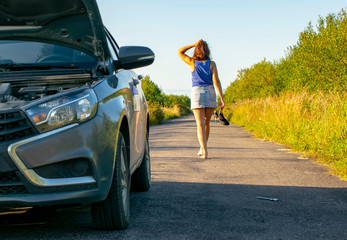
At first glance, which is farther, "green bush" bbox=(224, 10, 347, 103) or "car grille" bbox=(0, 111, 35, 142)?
"green bush" bbox=(224, 10, 347, 103)

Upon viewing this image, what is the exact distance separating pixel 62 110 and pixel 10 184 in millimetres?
532

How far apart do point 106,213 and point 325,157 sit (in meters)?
5.37

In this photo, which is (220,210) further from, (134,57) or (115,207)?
(134,57)

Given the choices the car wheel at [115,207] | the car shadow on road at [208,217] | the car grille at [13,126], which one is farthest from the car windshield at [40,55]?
the car shadow on road at [208,217]

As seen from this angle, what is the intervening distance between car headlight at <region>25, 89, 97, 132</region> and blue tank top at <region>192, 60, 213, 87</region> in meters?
5.33

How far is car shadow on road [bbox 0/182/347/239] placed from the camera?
11.1 ft

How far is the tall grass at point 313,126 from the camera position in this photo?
752 centimetres

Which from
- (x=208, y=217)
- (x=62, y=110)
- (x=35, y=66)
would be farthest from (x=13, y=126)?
(x=208, y=217)

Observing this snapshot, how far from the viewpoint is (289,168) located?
7.11m

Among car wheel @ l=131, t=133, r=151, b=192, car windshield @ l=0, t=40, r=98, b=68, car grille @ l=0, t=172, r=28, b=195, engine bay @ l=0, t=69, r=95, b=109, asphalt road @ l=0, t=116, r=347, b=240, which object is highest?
car windshield @ l=0, t=40, r=98, b=68

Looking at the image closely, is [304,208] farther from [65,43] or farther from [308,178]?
[65,43]

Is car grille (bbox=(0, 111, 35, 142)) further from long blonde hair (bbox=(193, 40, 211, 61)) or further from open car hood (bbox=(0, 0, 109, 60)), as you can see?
long blonde hair (bbox=(193, 40, 211, 61))

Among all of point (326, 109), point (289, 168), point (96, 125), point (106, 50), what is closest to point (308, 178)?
point (289, 168)

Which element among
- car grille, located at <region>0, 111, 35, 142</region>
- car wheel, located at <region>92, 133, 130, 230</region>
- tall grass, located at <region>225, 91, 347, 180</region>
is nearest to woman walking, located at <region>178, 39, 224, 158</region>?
tall grass, located at <region>225, 91, 347, 180</region>
